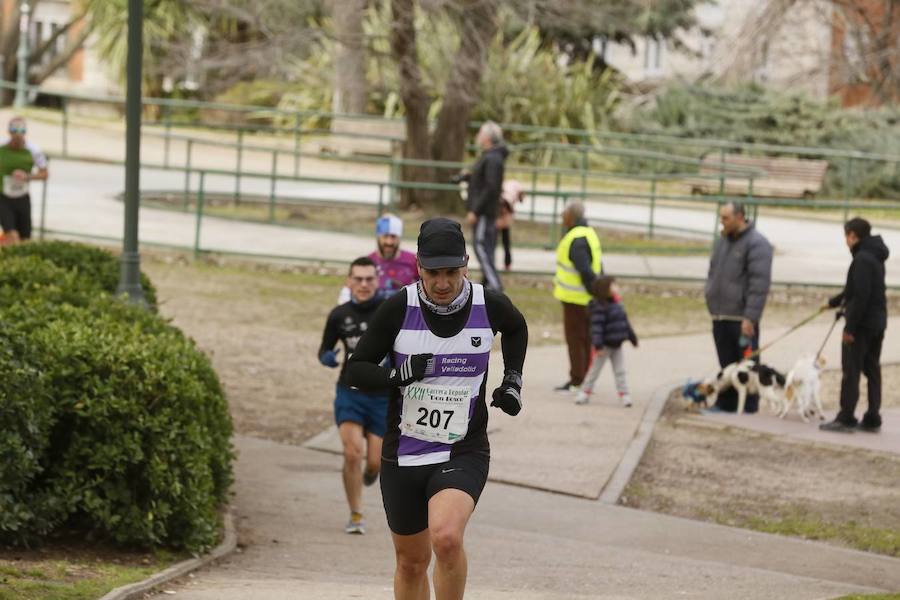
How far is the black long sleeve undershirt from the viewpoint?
559 cm

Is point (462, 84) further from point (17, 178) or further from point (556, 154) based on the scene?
point (17, 178)

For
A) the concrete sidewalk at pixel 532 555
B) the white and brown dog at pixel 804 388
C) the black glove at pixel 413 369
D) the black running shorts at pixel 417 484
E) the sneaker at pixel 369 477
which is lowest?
the concrete sidewalk at pixel 532 555

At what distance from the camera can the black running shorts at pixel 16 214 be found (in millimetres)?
15945

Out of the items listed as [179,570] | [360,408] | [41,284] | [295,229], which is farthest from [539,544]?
[295,229]

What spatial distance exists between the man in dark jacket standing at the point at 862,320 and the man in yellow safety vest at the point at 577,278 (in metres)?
1.90

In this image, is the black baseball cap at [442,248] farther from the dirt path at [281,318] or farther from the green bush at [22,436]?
the dirt path at [281,318]

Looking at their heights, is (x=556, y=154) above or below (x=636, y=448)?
above

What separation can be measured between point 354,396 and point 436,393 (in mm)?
2818

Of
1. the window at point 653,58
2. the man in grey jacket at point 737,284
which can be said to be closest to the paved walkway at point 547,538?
the man in grey jacket at point 737,284

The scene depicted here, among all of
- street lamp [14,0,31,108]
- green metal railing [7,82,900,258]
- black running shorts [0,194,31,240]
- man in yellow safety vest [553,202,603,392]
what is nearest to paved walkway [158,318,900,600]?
man in yellow safety vest [553,202,603,392]

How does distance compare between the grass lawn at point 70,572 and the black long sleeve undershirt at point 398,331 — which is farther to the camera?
the grass lawn at point 70,572

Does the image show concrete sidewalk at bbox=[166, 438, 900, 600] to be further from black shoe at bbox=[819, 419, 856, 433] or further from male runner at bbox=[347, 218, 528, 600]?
black shoe at bbox=[819, 419, 856, 433]

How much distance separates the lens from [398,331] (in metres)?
5.65

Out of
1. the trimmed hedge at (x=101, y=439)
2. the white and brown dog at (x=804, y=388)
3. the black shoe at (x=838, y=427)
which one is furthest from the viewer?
the white and brown dog at (x=804, y=388)
